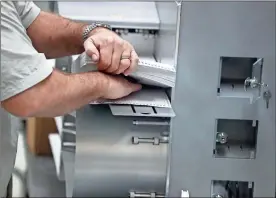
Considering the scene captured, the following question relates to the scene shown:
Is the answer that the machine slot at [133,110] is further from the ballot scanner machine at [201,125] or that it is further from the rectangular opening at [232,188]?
the rectangular opening at [232,188]

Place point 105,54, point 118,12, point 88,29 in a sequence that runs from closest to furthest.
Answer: point 105,54 → point 88,29 → point 118,12

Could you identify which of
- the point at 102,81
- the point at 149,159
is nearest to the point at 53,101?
the point at 102,81

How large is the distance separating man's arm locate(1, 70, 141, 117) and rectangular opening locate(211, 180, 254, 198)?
0.32 m

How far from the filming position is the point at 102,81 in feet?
3.52

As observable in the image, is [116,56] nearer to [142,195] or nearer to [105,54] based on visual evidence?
[105,54]

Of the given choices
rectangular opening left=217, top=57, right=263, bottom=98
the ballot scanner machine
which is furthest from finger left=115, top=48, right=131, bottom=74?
rectangular opening left=217, top=57, right=263, bottom=98

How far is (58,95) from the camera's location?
0.99m

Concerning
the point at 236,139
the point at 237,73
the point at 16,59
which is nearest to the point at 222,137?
the point at 236,139

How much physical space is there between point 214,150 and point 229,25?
0.27 m

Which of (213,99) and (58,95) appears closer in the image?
(58,95)

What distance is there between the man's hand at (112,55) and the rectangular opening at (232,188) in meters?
0.36

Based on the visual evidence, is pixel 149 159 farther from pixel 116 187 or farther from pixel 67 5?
pixel 67 5

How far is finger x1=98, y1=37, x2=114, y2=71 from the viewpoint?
1068 mm

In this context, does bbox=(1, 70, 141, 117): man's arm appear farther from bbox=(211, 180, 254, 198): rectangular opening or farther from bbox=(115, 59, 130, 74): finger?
bbox=(211, 180, 254, 198): rectangular opening
